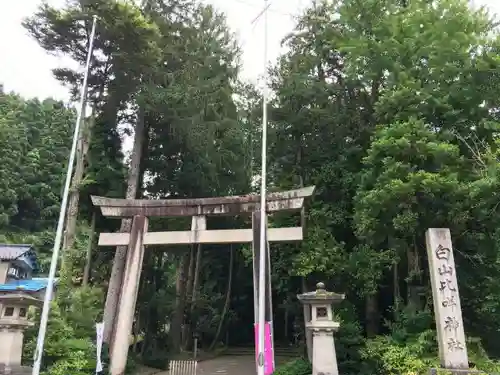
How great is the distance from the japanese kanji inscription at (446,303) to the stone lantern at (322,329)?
2.27 metres

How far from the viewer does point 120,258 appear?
44.0 ft

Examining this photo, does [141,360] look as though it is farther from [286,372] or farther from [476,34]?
[476,34]

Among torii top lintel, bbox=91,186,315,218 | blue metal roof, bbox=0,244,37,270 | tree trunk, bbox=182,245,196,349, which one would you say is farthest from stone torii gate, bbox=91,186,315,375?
blue metal roof, bbox=0,244,37,270

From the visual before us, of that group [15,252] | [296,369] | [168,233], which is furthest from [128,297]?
[15,252]

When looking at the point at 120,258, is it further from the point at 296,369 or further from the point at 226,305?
the point at 226,305

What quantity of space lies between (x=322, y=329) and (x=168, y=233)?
5.05 metres

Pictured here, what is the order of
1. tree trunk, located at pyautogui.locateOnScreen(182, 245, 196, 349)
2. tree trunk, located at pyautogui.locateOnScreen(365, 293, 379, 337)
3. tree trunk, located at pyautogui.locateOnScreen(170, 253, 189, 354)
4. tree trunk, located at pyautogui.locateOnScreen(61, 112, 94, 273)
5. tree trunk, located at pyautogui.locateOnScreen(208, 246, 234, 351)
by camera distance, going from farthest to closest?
tree trunk, located at pyautogui.locateOnScreen(208, 246, 234, 351)
tree trunk, located at pyautogui.locateOnScreen(182, 245, 196, 349)
tree trunk, located at pyautogui.locateOnScreen(170, 253, 189, 354)
tree trunk, located at pyautogui.locateOnScreen(365, 293, 379, 337)
tree trunk, located at pyautogui.locateOnScreen(61, 112, 94, 273)

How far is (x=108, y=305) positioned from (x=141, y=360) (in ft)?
13.6

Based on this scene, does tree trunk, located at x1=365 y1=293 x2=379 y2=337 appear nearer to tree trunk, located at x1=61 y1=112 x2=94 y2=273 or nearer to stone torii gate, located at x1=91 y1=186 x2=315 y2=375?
stone torii gate, located at x1=91 y1=186 x2=315 y2=375

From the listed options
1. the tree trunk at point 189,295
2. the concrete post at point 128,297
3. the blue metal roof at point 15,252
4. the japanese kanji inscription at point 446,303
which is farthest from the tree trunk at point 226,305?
the japanese kanji inscription at point 446,303

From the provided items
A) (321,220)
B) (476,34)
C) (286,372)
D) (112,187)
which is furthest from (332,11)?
(286,372)

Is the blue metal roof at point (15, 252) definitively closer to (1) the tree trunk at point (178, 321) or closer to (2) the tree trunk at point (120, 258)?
(1) the tree trunk at point (178, 321)

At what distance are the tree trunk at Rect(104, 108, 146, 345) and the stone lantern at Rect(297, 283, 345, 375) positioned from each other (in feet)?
17.7

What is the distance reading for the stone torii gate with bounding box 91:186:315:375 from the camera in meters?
11.6
